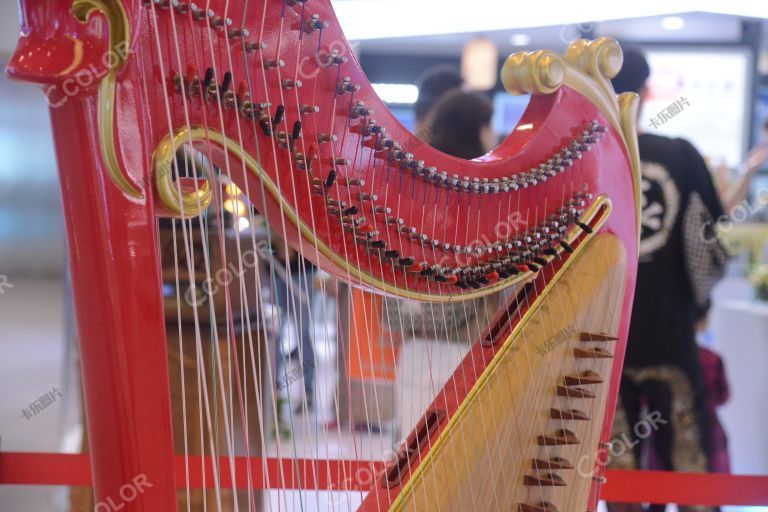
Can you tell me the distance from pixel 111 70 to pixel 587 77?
753mm

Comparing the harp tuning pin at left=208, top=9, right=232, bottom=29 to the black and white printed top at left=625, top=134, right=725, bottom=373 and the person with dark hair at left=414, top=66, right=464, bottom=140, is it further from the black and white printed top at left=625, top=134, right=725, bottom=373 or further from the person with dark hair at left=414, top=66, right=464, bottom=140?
the person with dark hair at left=414, top=66, right=464, bottom=140

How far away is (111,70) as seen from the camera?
0.52m

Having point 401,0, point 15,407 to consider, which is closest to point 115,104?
point 15,407

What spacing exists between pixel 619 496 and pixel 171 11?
1.18 m

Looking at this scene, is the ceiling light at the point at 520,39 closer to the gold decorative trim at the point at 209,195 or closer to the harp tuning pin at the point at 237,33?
the gold decorative trim at the point at 209,195

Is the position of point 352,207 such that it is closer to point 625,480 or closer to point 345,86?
point 345,86

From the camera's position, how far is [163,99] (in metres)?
0.57

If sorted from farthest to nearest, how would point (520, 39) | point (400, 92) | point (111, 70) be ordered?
1. point (400, 92)
2. point (520, 39)
3. point (111, 70)

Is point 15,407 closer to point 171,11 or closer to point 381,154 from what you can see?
point 381,154

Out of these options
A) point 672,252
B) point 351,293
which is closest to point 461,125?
point 672,252

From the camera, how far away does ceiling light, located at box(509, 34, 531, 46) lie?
7002 millimetres

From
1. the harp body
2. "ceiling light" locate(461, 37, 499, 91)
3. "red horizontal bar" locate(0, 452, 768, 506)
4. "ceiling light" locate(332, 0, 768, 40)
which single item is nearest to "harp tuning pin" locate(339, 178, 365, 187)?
the harp body

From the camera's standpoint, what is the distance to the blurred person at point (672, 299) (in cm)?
198

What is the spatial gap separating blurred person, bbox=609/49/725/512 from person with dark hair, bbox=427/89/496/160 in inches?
14.6
